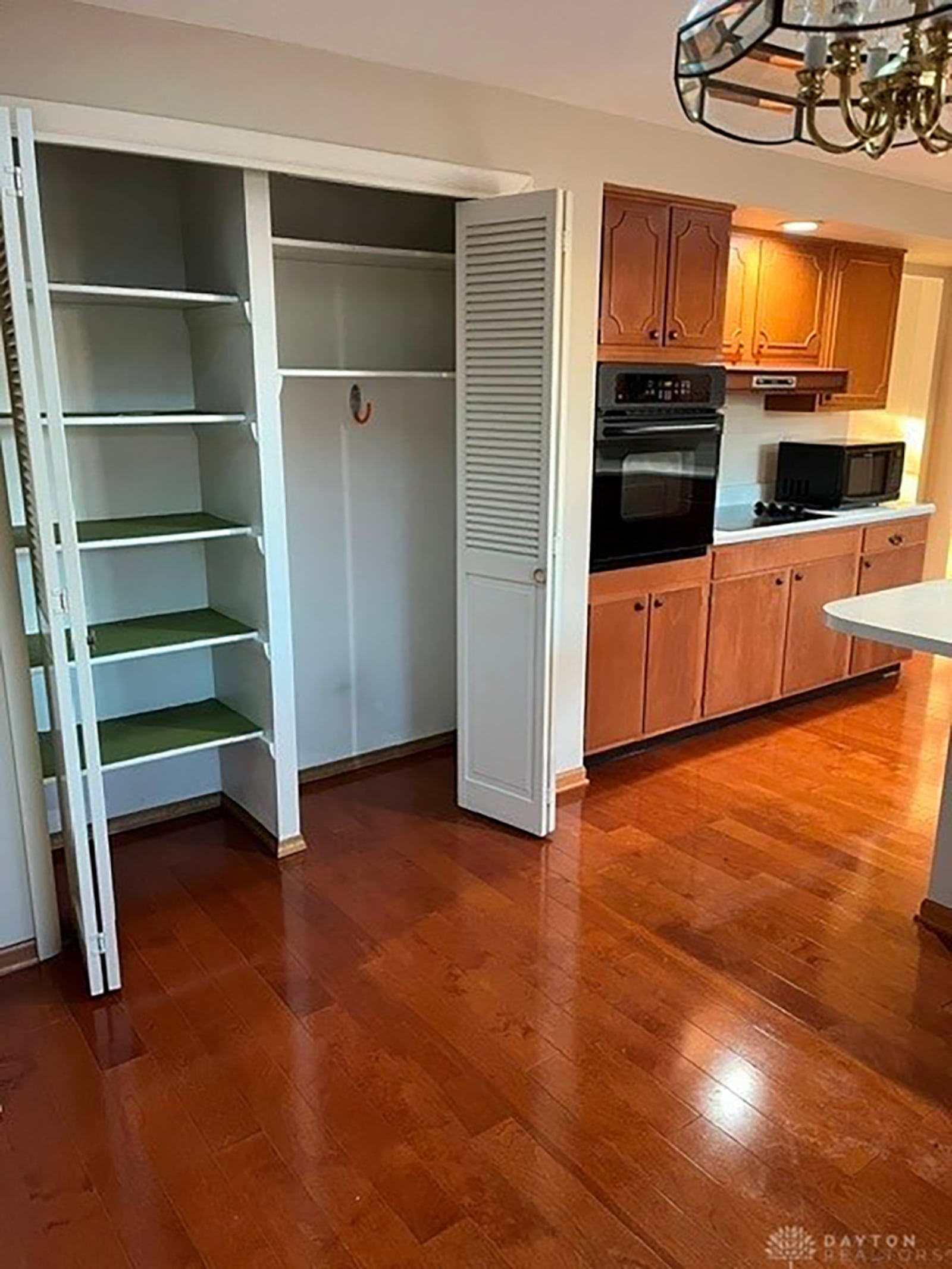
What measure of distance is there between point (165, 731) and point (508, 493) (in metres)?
1.37

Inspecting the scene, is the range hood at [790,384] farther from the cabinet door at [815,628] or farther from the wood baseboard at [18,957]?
the wood baseboard at [18,957]

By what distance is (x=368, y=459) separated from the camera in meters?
3.67

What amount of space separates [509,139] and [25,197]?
5.24 feet

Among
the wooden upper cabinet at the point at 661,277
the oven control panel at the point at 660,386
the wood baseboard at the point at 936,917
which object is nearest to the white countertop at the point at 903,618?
the wood baseboard at the point at 936,917

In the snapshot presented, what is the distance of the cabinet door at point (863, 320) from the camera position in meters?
4.55

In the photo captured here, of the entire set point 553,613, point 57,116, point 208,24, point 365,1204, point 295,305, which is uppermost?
point 208,24

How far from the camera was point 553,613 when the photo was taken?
312 cm

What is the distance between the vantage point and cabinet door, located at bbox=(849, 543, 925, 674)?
4.75m

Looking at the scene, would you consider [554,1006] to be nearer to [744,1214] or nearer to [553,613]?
[744,1214]

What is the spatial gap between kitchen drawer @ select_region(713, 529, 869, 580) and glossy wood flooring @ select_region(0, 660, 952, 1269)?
1104mm

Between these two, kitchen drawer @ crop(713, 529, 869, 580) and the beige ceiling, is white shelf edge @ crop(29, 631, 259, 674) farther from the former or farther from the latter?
kitchen drawer @ crop(713, 529, 869, 580)

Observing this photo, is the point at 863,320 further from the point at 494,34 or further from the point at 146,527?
the point at 146,527

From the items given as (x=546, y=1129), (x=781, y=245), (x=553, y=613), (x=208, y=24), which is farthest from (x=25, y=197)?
(x=781, y=245)

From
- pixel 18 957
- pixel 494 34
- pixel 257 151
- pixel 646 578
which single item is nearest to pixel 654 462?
pixel 646 578
